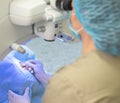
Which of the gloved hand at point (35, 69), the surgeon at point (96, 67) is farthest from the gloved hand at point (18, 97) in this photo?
the surgeon at point (96, 67)

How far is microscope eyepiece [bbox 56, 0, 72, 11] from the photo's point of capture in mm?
1713

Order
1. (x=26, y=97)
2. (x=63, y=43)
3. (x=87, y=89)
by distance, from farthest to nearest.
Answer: (x=63, y=43) → (x=26, y=97) → (x=87, y=89)

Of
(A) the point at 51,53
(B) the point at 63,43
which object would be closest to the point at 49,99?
(A) the point at 51,53

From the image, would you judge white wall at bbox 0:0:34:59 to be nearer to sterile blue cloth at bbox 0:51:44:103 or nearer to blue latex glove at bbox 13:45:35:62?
blue latex glove at bbox 13:45:35:62

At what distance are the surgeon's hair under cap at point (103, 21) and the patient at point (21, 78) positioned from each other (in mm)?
538

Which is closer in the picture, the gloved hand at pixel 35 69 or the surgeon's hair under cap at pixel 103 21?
the surgeon's hair under cap at pixel 103 21

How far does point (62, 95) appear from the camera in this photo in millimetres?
783

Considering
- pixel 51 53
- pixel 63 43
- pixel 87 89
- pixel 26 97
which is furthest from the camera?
pixel 63 43

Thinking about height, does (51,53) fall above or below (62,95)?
below

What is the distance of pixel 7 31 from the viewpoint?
73.0 inches

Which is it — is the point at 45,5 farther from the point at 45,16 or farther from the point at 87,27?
the point at 87,27

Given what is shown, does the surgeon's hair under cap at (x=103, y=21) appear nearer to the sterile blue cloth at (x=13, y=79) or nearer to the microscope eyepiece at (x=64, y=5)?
the sterile blue cloth at (x=13, y=79)

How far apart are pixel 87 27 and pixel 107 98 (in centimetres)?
21

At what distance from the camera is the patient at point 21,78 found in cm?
123
